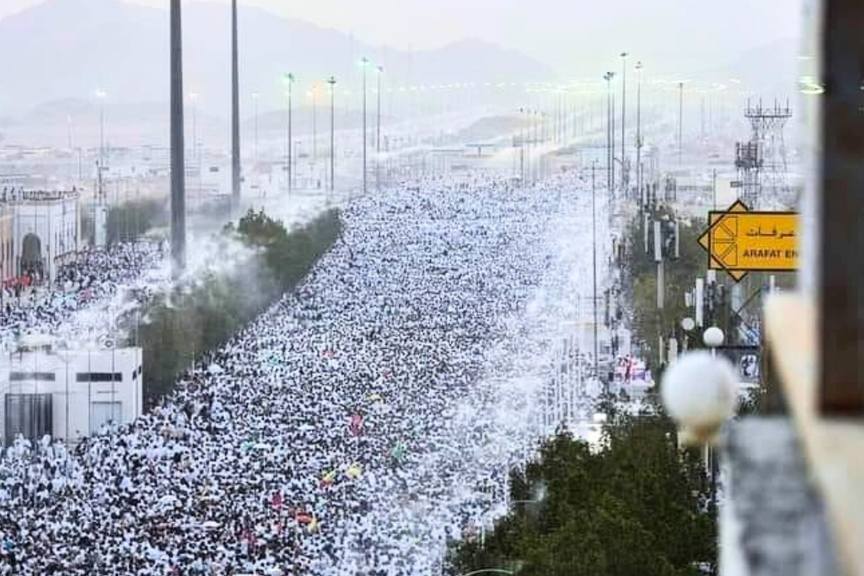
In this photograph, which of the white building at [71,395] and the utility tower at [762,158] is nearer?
the white building at [71,395]

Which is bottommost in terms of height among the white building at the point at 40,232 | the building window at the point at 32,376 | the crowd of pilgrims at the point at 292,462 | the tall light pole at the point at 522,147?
the crowd of pilgrims at the point at 292,462

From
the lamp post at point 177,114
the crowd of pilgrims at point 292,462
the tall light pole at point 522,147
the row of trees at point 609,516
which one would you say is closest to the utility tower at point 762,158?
the crowd of pilgrims at point 292,462

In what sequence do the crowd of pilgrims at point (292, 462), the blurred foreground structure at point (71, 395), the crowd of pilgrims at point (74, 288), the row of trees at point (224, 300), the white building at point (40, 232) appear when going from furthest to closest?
the white building at point (40, 232)
the crowd of pilgrims at point (74, 288)
the row of trees at point (224, 300)
the blurred foreground structure at point (71, 395)
the crowd of pilgrims at point (292, 462)

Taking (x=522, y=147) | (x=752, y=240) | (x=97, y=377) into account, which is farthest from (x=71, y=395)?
(x=522, y=147)

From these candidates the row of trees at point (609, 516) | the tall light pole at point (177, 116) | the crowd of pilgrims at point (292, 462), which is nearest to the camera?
the row of trees at point (609, 516)

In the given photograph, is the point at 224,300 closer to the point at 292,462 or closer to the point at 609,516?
the point at 292,462

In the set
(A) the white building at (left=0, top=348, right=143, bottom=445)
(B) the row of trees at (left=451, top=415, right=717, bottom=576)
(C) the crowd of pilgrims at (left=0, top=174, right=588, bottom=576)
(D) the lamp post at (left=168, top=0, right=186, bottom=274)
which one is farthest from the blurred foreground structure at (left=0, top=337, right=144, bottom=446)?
(D) the lamp post at (left=168, top=0, right=186, bottom=274)

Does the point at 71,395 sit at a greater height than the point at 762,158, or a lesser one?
lesser

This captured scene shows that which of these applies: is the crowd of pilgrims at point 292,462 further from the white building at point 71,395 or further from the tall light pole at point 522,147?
the tall light pole at point 522,147

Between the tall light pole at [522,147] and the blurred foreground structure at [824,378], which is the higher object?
the tall light pole at [522,147]
